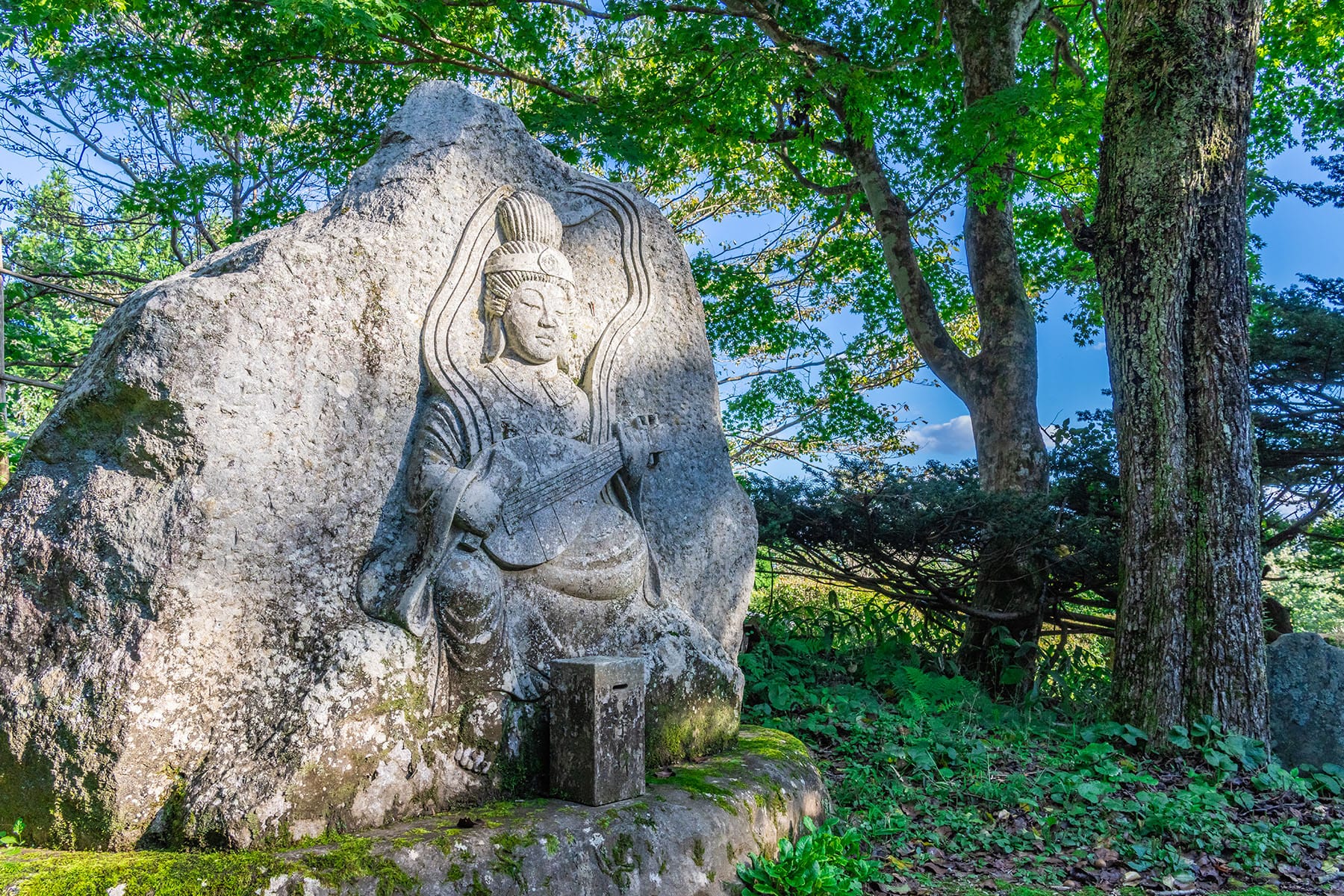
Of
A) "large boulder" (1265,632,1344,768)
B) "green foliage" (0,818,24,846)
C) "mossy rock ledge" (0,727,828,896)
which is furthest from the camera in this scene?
"large boulder" (1265,632,1344,768)

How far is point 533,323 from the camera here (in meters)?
3.46

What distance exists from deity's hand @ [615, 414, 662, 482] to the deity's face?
443mm

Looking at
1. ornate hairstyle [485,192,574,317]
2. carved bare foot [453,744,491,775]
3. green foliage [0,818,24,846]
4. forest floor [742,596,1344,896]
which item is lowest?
forest floor [742,596,1344,896]

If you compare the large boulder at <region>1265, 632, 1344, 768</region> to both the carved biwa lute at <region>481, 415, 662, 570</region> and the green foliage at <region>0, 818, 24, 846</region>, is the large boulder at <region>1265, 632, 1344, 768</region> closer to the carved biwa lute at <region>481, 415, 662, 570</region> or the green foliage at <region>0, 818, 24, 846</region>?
the carved biwa lute at <region>481, 415, 662, 570</region>

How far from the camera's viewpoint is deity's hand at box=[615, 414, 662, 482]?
11.8ft

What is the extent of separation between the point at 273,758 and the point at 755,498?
502 centimetres

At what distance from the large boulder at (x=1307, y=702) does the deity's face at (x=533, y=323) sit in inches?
195

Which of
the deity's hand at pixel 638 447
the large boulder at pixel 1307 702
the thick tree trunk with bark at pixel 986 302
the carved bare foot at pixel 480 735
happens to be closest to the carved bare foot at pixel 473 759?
the carved bare foot at pixel 480 735

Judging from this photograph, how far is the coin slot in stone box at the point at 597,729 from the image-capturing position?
9.42ft

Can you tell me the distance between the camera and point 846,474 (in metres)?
7.56

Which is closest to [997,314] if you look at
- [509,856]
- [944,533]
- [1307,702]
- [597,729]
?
[944,533]

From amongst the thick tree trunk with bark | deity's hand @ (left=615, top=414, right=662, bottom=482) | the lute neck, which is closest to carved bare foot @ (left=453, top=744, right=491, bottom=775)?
the lute neck

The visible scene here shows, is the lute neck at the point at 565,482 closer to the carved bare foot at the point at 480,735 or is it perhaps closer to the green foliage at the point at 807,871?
the carved bare foot at the point at 480,735

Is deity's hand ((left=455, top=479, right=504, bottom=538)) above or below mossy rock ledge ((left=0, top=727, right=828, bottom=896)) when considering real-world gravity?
above
